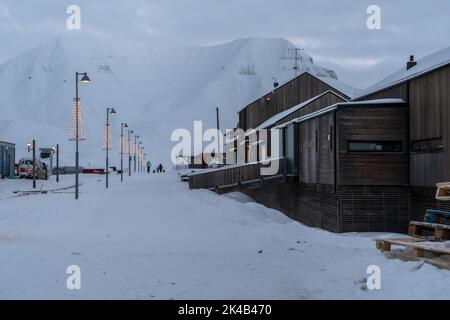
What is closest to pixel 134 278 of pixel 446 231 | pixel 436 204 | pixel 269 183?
pixel 446 231

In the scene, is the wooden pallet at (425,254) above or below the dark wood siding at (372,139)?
below

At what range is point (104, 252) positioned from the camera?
43.2 feet

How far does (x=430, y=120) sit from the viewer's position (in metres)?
23.2

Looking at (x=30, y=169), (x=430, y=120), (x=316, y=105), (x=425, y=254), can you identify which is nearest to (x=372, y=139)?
(x=430, y=120)

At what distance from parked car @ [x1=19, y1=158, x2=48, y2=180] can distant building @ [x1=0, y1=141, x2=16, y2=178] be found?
5.83ft

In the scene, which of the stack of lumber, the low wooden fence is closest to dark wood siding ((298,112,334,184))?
the low wooden fence

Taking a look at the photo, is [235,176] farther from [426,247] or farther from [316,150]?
[426,247]

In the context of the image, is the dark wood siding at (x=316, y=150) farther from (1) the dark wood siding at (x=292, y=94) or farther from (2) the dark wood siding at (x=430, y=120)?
(1) the dark wood siding at (x=292, y=94)

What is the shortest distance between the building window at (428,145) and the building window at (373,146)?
3.05 ft

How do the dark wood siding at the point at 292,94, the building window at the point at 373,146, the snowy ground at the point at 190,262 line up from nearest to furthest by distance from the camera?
the snowy ground at the point at 190,262, the building window at the point at 373,146, the dark wood siding at the point at 292,94

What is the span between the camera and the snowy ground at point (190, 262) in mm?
9078

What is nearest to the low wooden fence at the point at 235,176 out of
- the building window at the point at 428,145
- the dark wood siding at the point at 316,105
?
the dark wood siding at the point at 316,105

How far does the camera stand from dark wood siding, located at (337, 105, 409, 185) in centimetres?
2598

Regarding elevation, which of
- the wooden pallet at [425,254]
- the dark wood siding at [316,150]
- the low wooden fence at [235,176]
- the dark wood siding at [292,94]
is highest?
the dark wood siding at [292,94]
